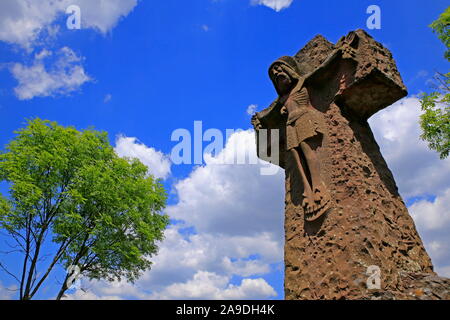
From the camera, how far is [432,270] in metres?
3.80

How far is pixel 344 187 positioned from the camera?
12.9ft

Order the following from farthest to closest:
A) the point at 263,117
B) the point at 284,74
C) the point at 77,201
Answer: the point at 77,201 → the point at 263,117 → the point at 284,74

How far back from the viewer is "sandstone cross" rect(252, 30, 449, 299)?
345cm

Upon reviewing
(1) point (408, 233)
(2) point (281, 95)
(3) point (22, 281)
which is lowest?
(3) point (22, 281)

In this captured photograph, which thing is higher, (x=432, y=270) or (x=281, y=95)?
(x=281, y=95)

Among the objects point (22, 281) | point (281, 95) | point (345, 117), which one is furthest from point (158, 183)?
point (345, 117)

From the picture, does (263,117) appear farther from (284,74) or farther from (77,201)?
(77,201)

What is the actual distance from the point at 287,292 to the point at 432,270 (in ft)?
5.76

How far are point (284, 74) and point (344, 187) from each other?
2.20 m

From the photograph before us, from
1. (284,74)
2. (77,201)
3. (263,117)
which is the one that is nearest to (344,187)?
(284,74)

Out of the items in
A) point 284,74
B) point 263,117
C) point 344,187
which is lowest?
point 344,187

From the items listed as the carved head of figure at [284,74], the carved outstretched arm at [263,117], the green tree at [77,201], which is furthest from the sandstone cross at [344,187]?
the green tree at [77,201]
